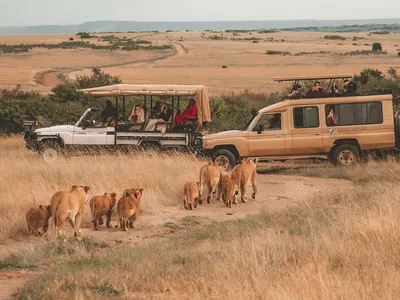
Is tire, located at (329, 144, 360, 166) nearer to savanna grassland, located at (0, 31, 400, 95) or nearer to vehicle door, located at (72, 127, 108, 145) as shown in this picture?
vehicle door, located at (72, 127, 108, 145)

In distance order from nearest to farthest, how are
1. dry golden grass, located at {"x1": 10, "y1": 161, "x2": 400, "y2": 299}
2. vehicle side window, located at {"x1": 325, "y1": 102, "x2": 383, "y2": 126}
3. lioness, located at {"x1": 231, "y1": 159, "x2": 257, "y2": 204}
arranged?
dry golden grass, located at {"x1": 10, "y1": 161, "x2": 400, "y2": 299} → lioness, located at {"x1": 231, "y1": 159, "x2": 257, "y2": 204} → vehicle side window, located at {"x1": 325, "y1": 102, "x2": 383, "y2": 126}

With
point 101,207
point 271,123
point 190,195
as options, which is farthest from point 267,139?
point 101,207

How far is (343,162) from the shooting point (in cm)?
1875

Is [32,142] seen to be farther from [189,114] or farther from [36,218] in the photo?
[36,218]

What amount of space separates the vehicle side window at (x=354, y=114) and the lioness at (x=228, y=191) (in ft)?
16.5

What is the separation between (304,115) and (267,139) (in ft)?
3.47

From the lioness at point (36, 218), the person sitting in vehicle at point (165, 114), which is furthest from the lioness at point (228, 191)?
the person sitting in vehicle at point (165, 114)

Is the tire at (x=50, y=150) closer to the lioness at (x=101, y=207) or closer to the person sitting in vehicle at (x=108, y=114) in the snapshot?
the person sitting in vehicle at (x=108, y=114)

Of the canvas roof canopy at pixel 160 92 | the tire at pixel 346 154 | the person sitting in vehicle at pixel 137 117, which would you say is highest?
the canvas roof canopy at pixel 160 92

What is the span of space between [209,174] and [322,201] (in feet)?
7.07

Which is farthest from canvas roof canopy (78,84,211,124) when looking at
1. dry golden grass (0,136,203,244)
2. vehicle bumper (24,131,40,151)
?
vehicle bumper (24,131,40,151)

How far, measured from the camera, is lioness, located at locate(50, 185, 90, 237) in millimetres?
11078

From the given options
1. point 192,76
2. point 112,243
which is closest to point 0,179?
point 112,243

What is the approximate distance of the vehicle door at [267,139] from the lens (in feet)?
61.3
